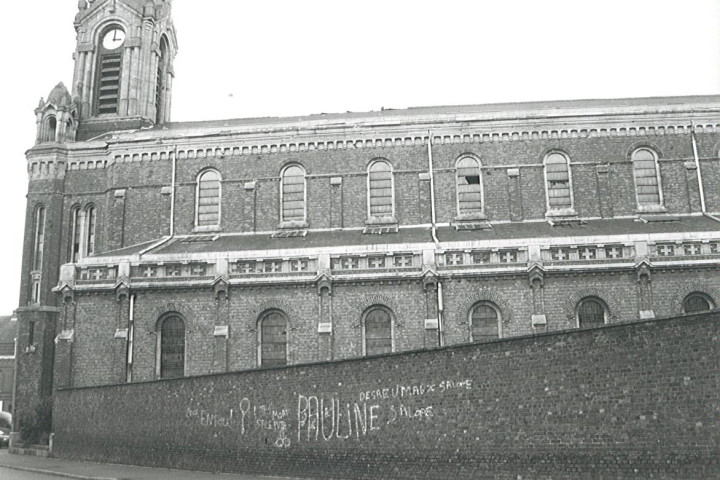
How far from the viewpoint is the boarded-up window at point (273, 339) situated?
29.9 meters

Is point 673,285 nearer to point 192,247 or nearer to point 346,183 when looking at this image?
point 346,183

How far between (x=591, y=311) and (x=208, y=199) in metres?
18.2

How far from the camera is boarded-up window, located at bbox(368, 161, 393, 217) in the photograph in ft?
118

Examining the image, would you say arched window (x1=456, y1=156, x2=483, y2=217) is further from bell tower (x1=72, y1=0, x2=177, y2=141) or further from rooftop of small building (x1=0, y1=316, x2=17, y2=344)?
rooftop of small building (x1=0, y1=316, x2=17, y2=344)

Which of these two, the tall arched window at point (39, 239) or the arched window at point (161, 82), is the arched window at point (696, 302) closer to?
the tall arched window at point (39, 239)

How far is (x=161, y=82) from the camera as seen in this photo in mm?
46062

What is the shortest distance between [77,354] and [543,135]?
73.1 ft

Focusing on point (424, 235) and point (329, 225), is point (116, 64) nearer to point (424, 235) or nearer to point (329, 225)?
point (329, 225)

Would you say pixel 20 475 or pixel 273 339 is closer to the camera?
pixel 20 475

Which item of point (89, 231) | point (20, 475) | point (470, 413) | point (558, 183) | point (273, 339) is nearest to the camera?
point (470, 413)

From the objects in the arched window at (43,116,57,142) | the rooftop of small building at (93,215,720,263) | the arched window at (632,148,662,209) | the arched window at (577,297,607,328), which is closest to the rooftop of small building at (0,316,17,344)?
the arched window at (43,116,57,142)

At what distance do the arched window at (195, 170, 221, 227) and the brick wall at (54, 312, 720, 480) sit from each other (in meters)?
13.4

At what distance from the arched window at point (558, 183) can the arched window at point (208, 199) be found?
50.1ft

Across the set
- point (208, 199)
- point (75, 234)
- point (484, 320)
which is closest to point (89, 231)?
point (75, 234)
